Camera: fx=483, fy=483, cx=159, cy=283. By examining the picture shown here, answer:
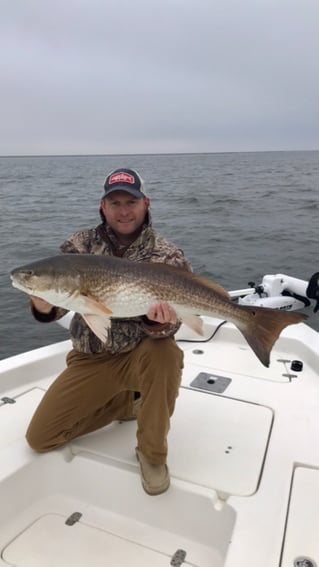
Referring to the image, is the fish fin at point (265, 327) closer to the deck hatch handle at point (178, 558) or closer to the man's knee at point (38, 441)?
the deck hatch handle at point (178, 558)

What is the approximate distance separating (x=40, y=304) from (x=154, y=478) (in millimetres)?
1354

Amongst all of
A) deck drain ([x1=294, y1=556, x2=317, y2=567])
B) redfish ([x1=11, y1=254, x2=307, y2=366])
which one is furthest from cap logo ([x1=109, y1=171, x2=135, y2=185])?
deck drain ([x1=294, y1=556, x2=317, y2=567])

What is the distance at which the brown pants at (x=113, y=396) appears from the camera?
313 centimetres

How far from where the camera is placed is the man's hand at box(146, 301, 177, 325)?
10.1 feet

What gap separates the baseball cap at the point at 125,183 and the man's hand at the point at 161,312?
88 cm

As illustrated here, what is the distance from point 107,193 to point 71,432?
1.73m

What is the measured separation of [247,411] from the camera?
3.89 m

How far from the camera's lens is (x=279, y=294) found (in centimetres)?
687

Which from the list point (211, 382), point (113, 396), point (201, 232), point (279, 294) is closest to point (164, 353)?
point (113, 396)

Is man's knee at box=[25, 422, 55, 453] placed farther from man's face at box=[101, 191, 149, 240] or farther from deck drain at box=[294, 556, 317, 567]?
deck drain at box=[294, 556, 317, 567]

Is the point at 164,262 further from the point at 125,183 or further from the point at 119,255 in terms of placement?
the point at 125,183

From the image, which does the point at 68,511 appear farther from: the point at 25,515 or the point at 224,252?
the point at 224,252

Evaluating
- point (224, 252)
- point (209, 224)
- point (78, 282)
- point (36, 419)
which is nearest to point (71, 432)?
point (36, 419)

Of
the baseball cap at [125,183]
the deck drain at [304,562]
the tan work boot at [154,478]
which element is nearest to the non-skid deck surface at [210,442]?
the tan work boot at [154,478]
